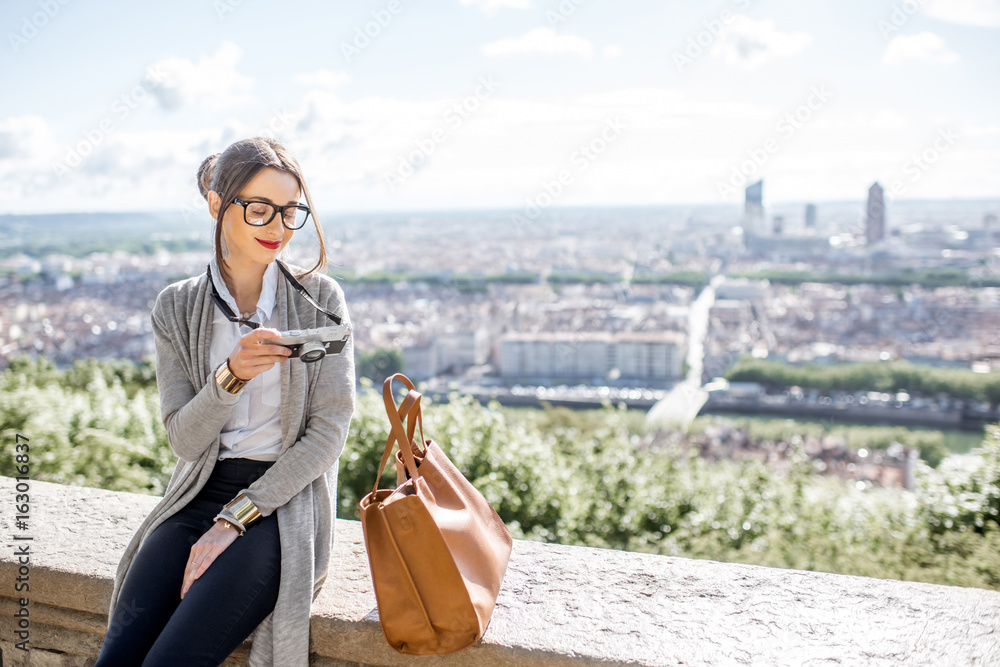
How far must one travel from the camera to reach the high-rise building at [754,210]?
17031 mm

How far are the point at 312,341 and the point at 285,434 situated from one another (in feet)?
0.85

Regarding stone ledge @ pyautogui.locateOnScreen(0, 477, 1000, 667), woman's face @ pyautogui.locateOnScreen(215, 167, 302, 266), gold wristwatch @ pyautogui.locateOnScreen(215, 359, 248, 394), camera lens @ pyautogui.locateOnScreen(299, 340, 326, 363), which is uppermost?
woman's face @ pyautogui.locateOnScreen(215, 167, 302, 266)

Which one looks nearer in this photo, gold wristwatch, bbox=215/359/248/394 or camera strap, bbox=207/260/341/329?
gold wristwatch, bbox=215/359/248/394

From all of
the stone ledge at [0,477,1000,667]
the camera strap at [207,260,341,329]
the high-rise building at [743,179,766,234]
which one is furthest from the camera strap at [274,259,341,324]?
the high-rise building at [743,179,766,234]

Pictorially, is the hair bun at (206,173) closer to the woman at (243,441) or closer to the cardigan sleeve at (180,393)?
the woman at (243,441)

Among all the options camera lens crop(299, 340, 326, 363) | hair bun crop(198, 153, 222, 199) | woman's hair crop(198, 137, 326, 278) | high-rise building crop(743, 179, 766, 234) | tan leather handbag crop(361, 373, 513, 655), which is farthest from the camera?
high-rise building crop(743, 179, 766, 234)

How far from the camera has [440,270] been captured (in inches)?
724

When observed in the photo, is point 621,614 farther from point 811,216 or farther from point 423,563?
point 811,216

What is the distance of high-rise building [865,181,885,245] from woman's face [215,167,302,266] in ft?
52.2

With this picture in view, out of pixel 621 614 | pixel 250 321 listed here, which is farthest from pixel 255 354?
pixel 621 614

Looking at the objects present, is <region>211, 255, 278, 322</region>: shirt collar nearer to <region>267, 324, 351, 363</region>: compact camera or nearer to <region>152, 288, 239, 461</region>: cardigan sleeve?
<region>152, 288, 239, 461</region>: cardigan sleeve

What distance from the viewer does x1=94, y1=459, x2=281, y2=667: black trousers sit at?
3.82ft

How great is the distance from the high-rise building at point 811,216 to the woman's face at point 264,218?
2066cm

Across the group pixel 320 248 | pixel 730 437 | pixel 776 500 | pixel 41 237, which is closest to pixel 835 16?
pixel 730 437
